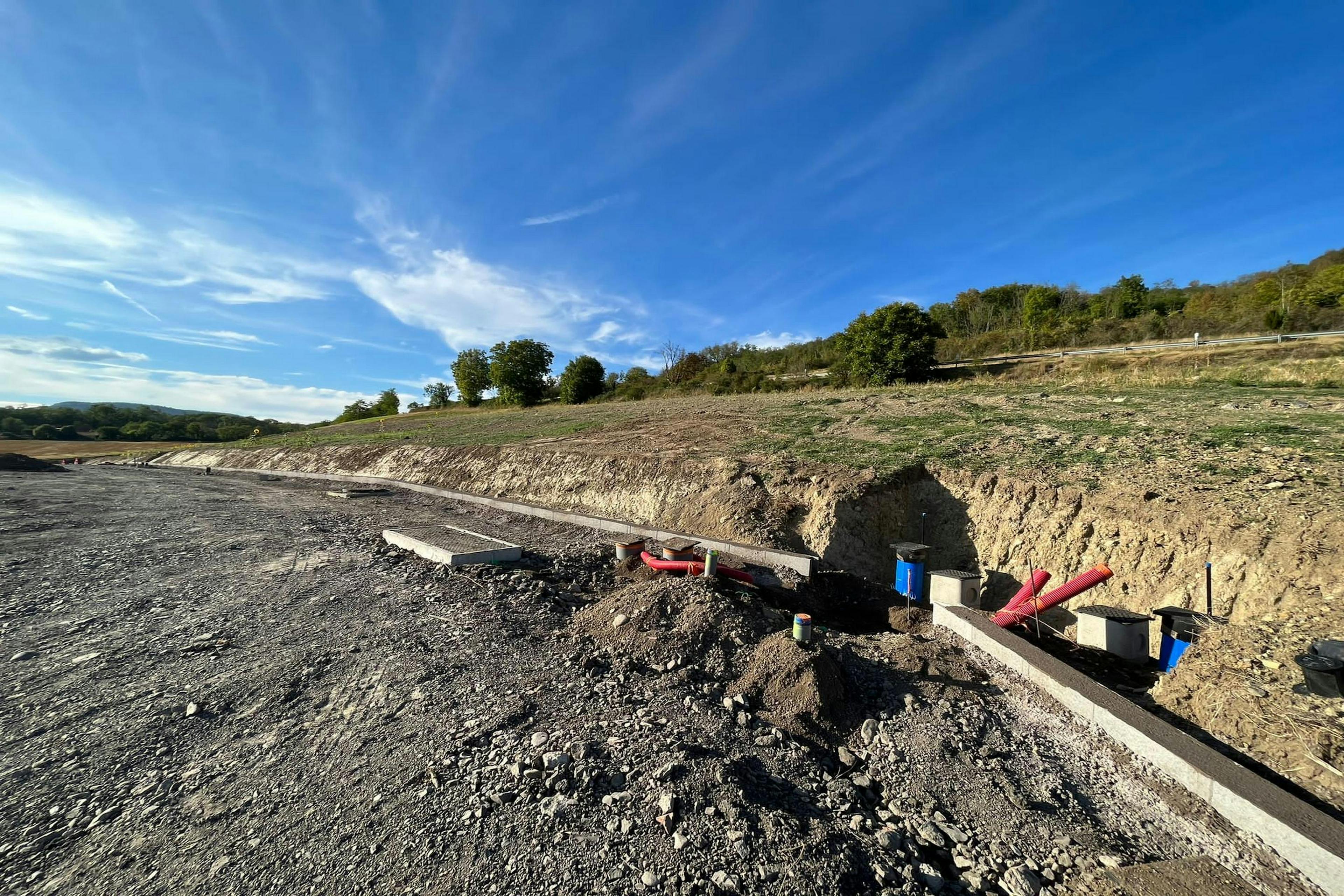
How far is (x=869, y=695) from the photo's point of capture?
4180mm

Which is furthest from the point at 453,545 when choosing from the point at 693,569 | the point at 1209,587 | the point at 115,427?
the point at 115,427

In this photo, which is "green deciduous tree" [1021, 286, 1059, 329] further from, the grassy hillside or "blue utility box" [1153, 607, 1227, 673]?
"blue utility box" [1153, 607, 1227, 673]

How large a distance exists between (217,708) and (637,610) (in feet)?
11.7

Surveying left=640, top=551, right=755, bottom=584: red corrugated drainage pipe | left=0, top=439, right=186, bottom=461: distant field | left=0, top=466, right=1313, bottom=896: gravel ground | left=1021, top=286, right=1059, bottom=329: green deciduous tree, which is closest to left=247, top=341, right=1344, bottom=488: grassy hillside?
left=640, top=551, right=755, bottom=584: red corrugated drainage pipe

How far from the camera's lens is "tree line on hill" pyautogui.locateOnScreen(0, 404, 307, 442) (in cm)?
5362

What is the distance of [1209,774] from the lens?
2.95 m

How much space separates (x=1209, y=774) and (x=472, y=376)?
65.8 meters

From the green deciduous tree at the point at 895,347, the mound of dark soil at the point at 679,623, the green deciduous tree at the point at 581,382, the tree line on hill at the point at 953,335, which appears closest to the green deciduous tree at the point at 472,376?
the tree line on hill at the point at 953,335

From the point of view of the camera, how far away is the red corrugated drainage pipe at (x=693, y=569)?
6445 millimetres

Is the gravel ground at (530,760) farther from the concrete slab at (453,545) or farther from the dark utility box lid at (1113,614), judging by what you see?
the dark utility box lid at (1113,614)

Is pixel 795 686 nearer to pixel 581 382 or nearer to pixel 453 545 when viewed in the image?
pixel 453 545

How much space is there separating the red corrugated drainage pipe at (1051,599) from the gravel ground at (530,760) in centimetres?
101

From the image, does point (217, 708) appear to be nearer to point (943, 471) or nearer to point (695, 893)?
point (695, 893)

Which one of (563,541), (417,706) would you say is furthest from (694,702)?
(563,541)
